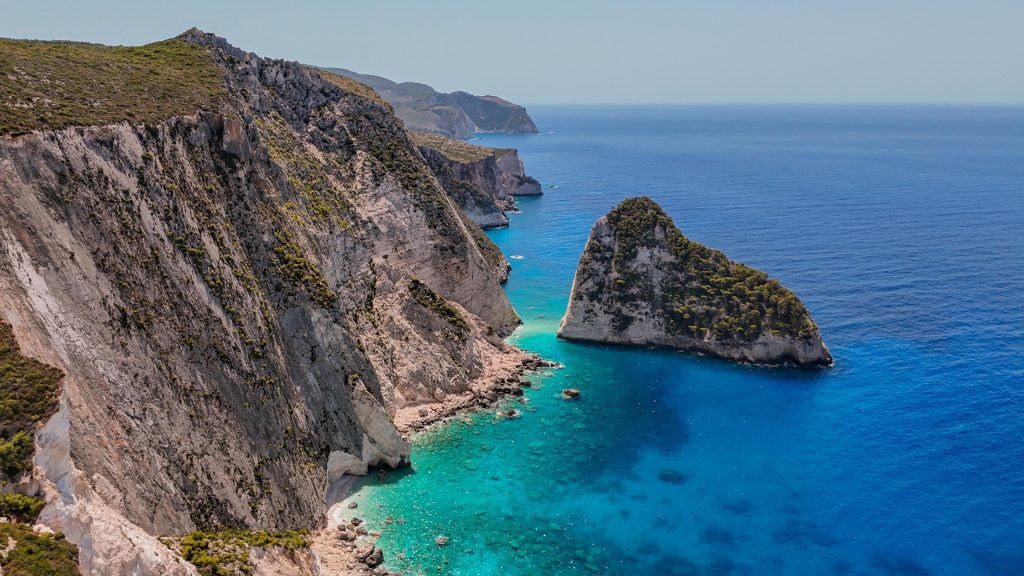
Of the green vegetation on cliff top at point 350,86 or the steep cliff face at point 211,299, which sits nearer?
the steep cliff face at point 211,299

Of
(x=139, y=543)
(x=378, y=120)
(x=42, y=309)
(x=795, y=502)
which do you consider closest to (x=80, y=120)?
(x=42, y=309)

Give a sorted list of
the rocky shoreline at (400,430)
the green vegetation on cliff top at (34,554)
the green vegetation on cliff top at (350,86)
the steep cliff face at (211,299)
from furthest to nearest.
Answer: the green vegetation on cliff top at (350,86) → the rocky shoreline at (400,430) → the steep cliff face at (211,299) → the green vegetation on cliff top at (34,554)

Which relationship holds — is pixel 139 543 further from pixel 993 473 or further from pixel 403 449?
pixel 993 473

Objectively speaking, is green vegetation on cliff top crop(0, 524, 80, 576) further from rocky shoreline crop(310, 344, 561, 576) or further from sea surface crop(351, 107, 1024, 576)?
sea surface crop(351, 107, 1024, 576)

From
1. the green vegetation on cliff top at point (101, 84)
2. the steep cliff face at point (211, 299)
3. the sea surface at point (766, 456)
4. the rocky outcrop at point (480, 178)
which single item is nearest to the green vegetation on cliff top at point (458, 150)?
the rocky outcrop at point (480, 178)

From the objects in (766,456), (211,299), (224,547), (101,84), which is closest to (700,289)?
(766,456)

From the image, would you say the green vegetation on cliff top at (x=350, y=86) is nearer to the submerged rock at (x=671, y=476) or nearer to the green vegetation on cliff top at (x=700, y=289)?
the green vegetation on cliff top at (x=700, y=289)

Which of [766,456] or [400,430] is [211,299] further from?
[766,456]

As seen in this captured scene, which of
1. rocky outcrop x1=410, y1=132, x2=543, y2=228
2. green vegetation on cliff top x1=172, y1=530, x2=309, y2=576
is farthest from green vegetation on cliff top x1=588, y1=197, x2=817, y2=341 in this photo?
rocky outcrop x1=410, y1=132, x2=543, y2=228
